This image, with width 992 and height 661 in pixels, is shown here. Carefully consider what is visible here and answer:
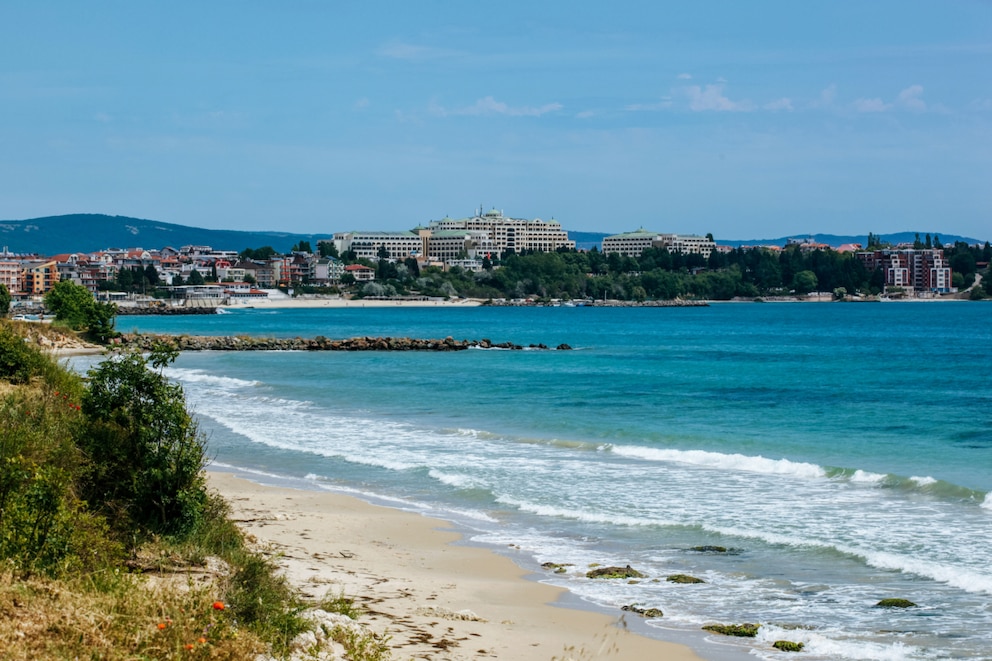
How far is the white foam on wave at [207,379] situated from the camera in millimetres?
38688

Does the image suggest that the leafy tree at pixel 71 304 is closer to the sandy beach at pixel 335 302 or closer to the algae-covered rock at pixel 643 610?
the algae-covered rock at pixel 643 610

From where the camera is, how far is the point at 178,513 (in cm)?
961

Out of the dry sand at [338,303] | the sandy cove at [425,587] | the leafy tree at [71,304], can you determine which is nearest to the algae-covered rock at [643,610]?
the sandy cove at [425,587]

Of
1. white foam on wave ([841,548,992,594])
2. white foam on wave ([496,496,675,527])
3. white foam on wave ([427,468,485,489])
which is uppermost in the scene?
white foam on wave ([841,548,992,594])

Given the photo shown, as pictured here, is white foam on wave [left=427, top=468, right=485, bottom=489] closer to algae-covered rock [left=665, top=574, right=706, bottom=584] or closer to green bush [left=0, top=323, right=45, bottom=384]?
algae-covered rock [left=665, top=574, right=706, bottom=584]

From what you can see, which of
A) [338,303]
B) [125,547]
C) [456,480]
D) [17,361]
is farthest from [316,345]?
[338,303]

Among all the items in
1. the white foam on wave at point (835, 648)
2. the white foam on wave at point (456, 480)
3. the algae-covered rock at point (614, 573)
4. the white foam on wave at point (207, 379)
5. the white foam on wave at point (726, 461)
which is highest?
the white foam on wave at point (835, 648)

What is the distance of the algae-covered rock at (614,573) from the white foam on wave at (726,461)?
8.31 meters

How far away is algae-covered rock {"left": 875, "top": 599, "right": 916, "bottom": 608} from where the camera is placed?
1030 cm

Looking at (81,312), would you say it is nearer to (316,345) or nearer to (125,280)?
(316,345)

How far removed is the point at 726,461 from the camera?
66.2 feet

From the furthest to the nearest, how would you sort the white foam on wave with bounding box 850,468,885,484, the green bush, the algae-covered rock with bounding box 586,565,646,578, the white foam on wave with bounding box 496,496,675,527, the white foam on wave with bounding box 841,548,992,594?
the green bush < the white foam on wave with bounding box 850,468,885,484 < the white foam on wave with bounding box 496,496,675,527 < the algae-covered rock with bounding box 586,565,646,578 < the white foam on wave with bounding box 841,548,992,594

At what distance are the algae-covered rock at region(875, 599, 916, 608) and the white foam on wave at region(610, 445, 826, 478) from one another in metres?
8.48

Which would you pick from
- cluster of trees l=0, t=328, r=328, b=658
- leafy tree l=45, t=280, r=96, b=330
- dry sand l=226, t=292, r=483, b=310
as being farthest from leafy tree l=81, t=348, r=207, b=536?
dry sand l=226, t=292, r=483, b=310
